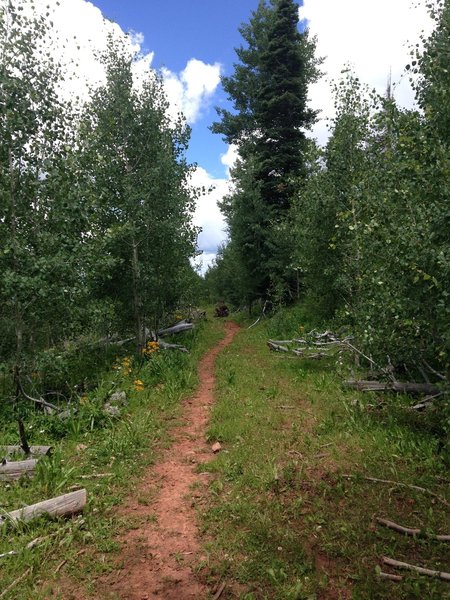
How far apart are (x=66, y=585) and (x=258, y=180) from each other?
2592 centimetres

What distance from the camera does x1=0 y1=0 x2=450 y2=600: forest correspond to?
5324 millimetres

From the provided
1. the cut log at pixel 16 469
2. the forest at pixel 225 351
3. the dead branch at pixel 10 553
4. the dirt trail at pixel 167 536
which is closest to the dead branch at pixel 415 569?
the forest at pixel 225 351

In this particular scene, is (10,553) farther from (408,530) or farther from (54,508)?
(408,530)

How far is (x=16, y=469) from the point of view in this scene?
7.10 m

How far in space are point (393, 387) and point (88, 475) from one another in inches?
265

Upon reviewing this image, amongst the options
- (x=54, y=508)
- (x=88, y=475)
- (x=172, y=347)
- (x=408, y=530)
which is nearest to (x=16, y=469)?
(x=88, y=475)

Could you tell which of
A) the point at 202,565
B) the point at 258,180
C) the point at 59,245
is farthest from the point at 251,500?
the point at 258,180

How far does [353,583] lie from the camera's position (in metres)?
4.46

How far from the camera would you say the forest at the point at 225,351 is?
532 centimetres

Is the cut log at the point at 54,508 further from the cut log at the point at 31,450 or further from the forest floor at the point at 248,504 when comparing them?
the cut log at the point at 31,450

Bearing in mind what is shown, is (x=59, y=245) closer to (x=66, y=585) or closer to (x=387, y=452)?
(x=66, y=585)

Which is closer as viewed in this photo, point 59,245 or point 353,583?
point 353,583

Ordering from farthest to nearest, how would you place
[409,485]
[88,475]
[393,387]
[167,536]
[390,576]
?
[393,387], [88,475], [409,485], [167,536], [390,576]

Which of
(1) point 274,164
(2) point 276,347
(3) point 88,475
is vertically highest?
(1) point 274,164
